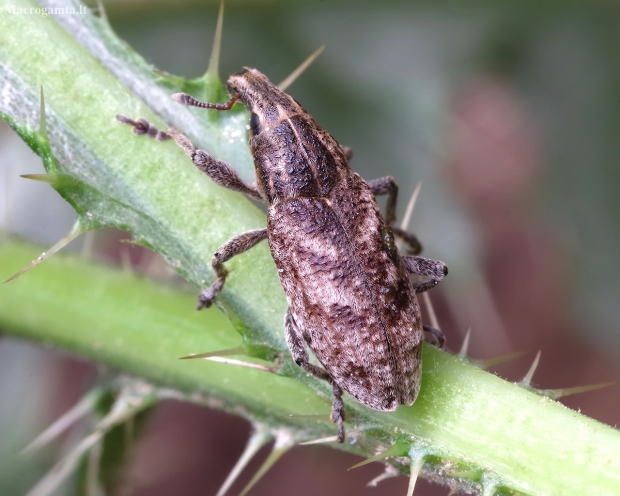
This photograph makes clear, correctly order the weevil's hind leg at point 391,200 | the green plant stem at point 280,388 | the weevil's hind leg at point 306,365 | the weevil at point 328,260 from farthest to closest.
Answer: the weevil's hind leg at point 391,200 → the weevil at point 328,260 → the weevil's hind leg at point 306,365 → the green plant stem at point 280,388

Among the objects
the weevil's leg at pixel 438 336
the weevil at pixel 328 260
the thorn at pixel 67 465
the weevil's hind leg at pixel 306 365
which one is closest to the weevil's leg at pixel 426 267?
the weevil at pixel 328 260

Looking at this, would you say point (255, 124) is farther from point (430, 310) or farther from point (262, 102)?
point (430, 310)

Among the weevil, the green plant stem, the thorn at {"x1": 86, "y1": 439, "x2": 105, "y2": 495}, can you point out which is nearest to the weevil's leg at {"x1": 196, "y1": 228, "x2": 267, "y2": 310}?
the weevil

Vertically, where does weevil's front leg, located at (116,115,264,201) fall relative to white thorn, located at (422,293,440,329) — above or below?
below

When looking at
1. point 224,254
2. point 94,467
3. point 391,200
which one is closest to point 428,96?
point 391,200

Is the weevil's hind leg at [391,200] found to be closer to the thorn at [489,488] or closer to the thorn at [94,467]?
the thorn at [489,488]

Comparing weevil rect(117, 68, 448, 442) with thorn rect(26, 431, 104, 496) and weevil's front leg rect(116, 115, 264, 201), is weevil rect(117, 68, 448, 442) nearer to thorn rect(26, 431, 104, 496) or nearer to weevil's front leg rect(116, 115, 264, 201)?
weevil's front leg rect(116, 115, 264, 201)
